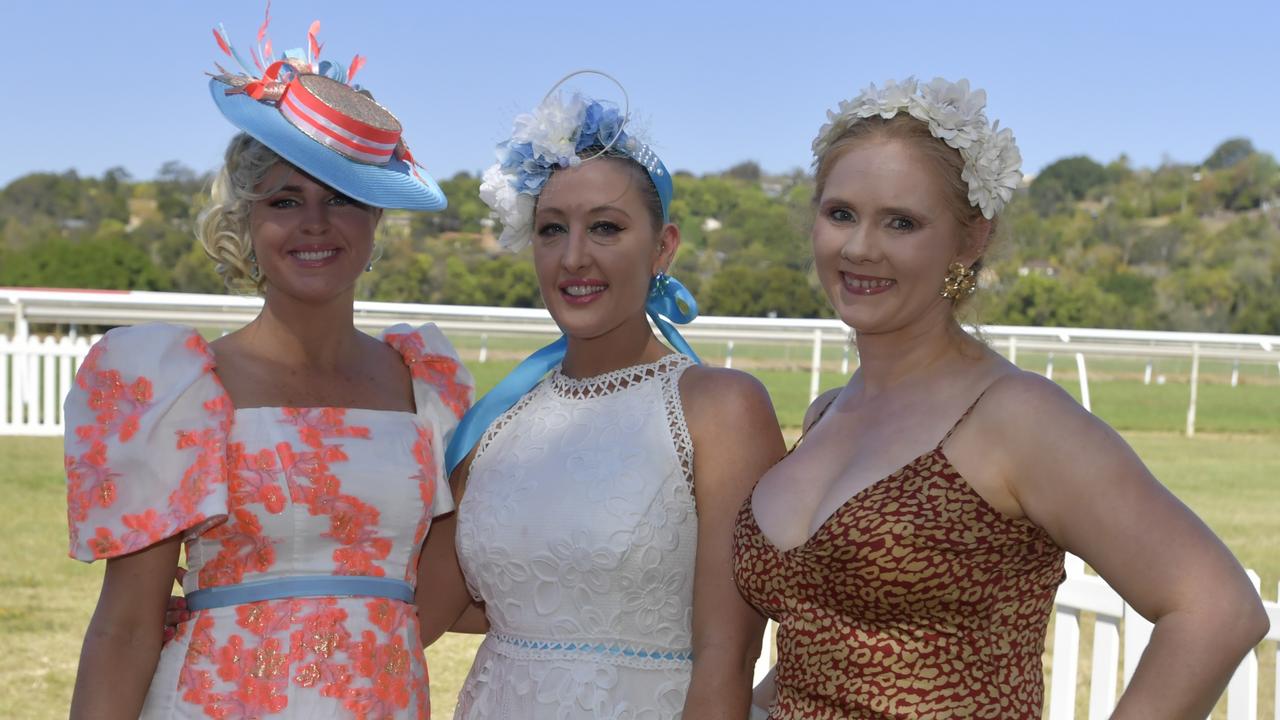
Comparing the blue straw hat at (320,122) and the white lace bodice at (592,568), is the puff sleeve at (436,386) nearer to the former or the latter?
the white lace bodice at (592,568)

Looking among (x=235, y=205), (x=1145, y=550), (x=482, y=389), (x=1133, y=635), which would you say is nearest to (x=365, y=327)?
(x=482, y=389)

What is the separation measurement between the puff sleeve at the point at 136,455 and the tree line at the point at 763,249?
82.6 ft

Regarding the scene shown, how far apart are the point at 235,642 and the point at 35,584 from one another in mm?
6738

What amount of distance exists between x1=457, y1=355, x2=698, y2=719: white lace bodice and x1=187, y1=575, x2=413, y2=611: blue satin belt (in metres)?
0.28

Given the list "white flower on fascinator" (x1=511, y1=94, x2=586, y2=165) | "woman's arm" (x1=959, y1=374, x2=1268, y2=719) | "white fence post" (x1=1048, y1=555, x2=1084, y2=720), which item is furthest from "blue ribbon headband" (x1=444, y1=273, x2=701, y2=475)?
"white fence post" (x1=1048, y1=555, x2=1084, y2=720)

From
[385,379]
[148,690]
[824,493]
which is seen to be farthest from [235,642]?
[824,493]

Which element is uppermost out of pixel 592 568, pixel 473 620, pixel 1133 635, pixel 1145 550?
pixel 1145 550

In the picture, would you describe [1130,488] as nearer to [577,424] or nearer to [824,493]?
[824,493]

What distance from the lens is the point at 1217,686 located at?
2115 millimetres

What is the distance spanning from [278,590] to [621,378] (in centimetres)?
90

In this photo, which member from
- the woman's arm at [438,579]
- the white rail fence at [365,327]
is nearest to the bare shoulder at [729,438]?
the woman's arm at [438,579]

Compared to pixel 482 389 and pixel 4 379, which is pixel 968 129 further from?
pixel 482 389

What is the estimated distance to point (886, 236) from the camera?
2490 mm

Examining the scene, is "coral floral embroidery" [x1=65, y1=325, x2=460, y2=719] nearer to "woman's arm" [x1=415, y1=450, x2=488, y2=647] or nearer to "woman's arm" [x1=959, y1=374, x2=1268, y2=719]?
"woman's arm" [x1=415, y1=450, x2=488, y2=647]
